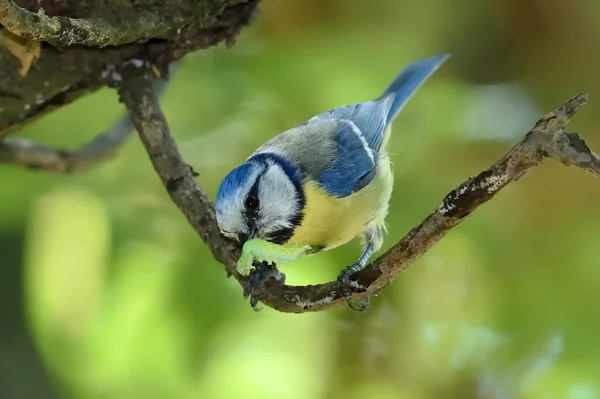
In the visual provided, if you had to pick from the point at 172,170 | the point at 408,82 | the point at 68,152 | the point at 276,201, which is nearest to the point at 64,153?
the point at 68,152

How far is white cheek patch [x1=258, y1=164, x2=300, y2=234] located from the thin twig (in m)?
0.27

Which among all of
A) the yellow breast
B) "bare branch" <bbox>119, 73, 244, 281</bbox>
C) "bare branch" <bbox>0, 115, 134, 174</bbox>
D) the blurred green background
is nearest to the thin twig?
"bare branch" <bbox>0, 115, 134, 174</bbox>

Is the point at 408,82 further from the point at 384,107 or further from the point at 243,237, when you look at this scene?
the point at 243,237

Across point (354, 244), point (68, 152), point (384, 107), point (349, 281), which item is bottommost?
point (354, 244)

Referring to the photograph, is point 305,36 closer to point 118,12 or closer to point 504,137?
point 504,137

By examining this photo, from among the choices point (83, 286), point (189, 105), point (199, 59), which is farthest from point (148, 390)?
point (199, 59)

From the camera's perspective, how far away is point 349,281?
700mm

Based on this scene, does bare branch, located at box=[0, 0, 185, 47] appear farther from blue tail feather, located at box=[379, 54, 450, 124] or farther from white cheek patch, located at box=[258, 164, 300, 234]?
blue tail feather, located at box=[379, 54, 450, 124]

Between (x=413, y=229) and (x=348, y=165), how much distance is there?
425 millimetres

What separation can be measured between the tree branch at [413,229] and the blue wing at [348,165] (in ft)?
0.65

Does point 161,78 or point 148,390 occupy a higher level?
point 161,78

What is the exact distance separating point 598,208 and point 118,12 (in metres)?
1.20

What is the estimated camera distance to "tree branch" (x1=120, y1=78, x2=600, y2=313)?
0.54 meters

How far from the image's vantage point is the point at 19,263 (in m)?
1.81
